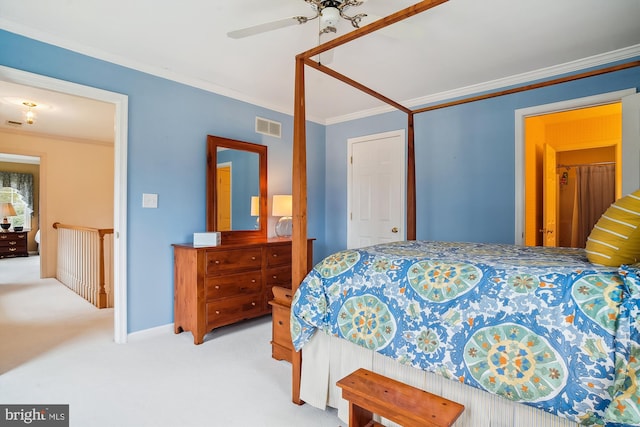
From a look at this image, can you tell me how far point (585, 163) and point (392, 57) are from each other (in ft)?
13.1

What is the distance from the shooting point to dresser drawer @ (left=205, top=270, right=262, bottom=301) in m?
2.96

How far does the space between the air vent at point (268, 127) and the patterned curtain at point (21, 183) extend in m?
8.10

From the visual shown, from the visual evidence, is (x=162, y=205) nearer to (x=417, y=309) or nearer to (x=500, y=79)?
(x=417, y=309)

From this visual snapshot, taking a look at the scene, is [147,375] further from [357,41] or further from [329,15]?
[357,41]

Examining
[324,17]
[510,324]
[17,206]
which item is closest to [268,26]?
[324,17]

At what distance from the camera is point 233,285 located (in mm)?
3125

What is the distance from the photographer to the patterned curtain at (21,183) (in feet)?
26.8

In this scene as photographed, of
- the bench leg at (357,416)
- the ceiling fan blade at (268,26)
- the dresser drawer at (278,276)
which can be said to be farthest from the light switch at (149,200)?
the bench leg at (357,416)

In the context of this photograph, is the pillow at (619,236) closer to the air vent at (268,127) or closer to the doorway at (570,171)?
the doorway at (570,171)

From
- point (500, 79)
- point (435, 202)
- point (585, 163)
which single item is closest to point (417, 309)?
point (435, 202)

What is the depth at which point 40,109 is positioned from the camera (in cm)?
420

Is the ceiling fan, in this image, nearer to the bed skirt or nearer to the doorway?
the bed skirt

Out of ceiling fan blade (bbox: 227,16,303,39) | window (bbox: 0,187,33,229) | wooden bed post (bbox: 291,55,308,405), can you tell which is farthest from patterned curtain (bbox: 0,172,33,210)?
wooden bed post (bbox: 291,55,308,405)

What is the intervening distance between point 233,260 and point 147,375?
113 centimetres
